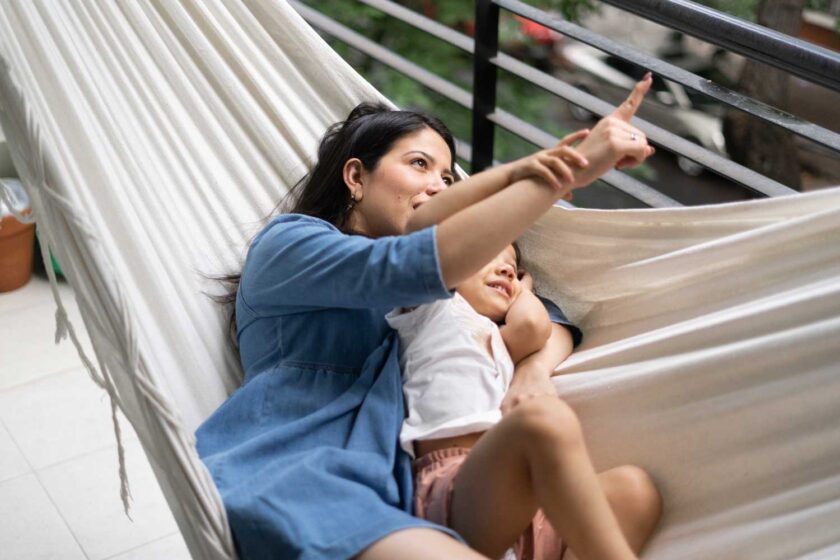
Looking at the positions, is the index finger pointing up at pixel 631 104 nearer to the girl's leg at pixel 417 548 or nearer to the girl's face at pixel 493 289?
the girl's face at pixel 493 289

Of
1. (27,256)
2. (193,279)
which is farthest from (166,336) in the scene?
(27,256)

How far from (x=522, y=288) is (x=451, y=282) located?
1.17 feet

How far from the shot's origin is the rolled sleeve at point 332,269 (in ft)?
3.99

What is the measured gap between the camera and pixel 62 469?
2.14 meters

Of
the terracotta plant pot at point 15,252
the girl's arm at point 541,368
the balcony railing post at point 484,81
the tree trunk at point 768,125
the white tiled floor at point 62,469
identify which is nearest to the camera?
the girl's arm at point 541,368

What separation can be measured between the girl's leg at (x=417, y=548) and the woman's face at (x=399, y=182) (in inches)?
18.6

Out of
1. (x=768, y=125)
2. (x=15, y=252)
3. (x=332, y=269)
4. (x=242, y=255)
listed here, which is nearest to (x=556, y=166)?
(x=332, y=269)

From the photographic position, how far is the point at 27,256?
277 centimetres

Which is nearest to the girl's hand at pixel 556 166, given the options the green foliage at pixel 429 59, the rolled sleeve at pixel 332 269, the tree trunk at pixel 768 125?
the rolled sleeve at pixel 332 269

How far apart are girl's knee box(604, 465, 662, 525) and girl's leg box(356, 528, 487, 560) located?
24cm

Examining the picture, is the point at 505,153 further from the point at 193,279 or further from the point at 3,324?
the point at 193,279

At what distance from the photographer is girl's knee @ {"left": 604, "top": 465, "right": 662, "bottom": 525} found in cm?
129

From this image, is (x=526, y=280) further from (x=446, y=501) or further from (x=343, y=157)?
(x=446, y=501)

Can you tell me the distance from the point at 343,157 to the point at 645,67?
1.99 ft
